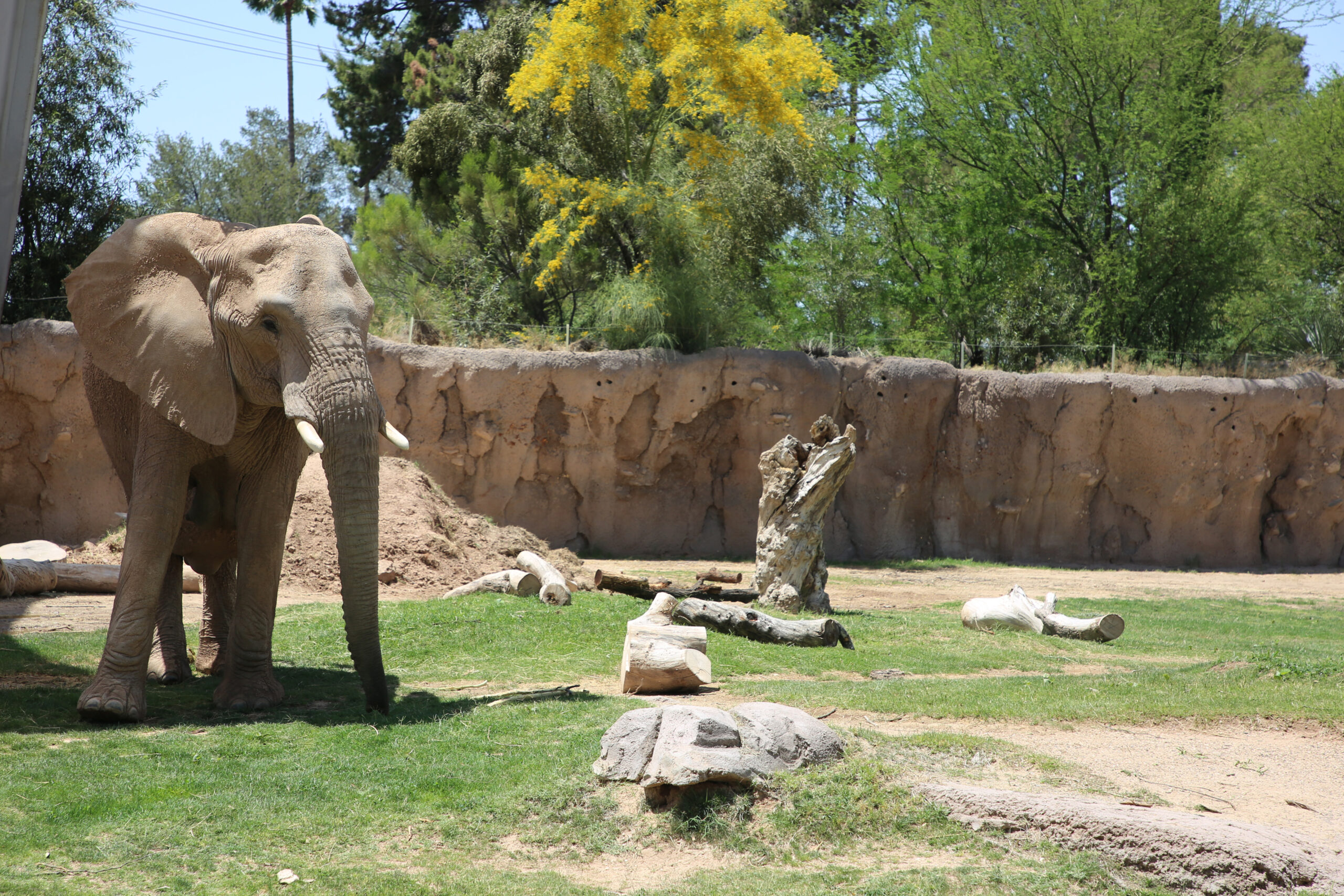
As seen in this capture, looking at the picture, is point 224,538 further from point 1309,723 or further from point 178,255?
point 1309,723

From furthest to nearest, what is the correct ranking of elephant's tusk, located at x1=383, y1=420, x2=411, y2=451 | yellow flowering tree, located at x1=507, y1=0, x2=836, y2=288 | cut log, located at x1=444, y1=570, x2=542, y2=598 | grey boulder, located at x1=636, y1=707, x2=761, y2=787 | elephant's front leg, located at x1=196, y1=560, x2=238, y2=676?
yellow flowering tree, located at x1=507, y1=0, x2=836, y2=288 < cut log, located at x1=444, y1=570, x2=542, y2=598 < elephant's front leg, located at x1=196, y1=560, x2=238, y2=676 < elephant's tusk, located at x1=383, y1=420, x2=411, y2=451 < grey boulder, located at x1=636, y1=707, x2=761, y2=787

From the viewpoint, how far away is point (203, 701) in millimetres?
7852

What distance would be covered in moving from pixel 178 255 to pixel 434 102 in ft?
79.6

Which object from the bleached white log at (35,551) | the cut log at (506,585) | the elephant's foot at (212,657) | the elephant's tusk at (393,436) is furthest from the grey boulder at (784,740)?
the bleached white log at (35,551)

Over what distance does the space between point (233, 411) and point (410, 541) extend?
6.79 meters

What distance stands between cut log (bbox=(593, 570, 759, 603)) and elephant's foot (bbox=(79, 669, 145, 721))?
19.8 feet

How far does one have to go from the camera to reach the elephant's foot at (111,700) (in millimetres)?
6875

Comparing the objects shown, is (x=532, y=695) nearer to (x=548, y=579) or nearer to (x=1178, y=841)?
(x=1178, y=841)

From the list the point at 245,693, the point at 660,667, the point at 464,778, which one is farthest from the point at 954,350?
the point at 464,778

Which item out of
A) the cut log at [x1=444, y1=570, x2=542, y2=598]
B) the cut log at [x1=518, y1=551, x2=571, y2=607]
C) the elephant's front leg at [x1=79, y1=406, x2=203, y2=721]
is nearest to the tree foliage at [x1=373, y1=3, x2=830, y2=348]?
the cut log at [x1=518, y1=551, x2=571, y2=607]

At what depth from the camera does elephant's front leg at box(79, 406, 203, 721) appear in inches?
274

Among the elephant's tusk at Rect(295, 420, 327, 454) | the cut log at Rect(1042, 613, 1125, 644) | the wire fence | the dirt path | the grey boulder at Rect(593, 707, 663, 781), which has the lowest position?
the cut log at Rect(1042, 613, 1125, 644)

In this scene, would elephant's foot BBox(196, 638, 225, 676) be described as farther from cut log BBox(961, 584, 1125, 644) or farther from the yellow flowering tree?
the yellow flowering tree

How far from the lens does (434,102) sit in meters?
30.2
